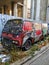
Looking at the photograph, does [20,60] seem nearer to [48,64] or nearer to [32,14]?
[48,64]

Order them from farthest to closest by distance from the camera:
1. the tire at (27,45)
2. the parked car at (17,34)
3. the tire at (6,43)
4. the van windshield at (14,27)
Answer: the tire at (27,45) → the van windshield at (14,27) → the parked car at (17,34) → the tire at (6,43)

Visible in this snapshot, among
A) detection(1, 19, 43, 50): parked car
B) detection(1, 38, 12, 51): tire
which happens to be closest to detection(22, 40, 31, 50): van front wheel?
detection(1, 19, 43, 50): parked car

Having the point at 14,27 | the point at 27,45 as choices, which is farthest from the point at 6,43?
the point at 27,45

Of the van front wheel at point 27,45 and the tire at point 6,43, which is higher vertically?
the tire at point 6,43

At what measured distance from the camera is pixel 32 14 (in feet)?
104

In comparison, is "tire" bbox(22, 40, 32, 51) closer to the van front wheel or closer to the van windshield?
the van front wheel

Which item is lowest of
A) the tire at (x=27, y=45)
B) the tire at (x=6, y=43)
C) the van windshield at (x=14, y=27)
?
the tire at (x=27, y=45)

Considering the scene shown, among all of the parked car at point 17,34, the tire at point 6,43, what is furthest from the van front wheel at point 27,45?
the tire at point 6,43

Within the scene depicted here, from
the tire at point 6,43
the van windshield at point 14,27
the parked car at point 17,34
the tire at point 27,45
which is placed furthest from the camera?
the tire at point 27,45

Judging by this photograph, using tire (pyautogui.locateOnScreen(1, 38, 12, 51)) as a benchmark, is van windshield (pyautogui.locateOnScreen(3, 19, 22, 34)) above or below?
above

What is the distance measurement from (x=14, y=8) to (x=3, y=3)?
2260 millimetres

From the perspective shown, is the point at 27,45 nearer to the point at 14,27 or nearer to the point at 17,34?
the point at 17,34

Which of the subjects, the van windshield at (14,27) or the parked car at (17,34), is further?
the van windshield at (14,27)

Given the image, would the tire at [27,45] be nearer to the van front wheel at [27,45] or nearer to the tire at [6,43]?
the van front wheel at [27,45]
